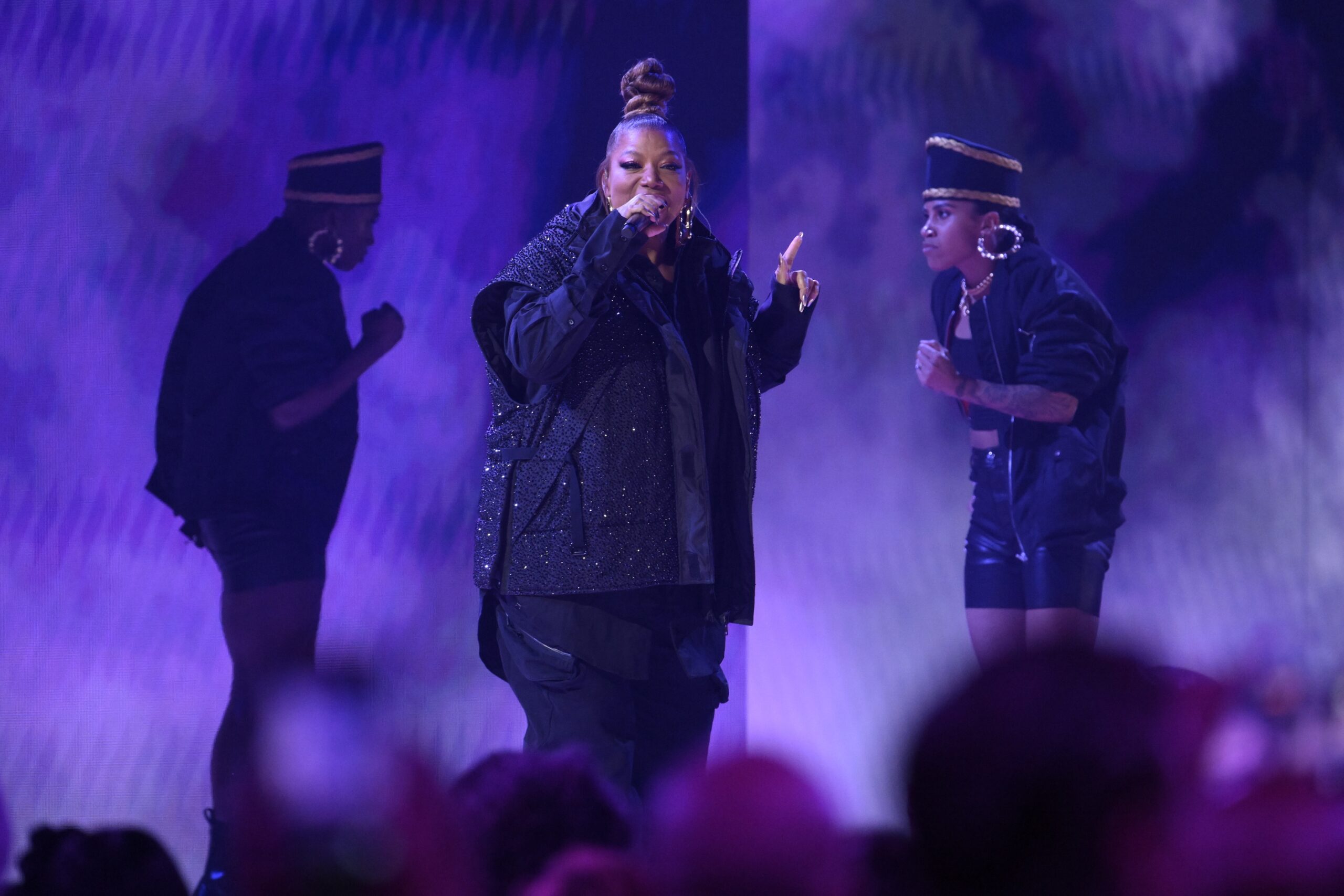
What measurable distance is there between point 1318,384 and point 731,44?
80.5 inches

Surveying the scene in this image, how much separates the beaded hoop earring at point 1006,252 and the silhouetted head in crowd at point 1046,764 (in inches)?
138

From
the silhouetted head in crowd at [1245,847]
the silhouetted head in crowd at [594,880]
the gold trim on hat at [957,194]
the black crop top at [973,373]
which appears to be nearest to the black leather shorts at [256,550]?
the black crop top at [973,373]

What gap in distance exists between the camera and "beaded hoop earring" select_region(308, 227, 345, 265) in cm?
336

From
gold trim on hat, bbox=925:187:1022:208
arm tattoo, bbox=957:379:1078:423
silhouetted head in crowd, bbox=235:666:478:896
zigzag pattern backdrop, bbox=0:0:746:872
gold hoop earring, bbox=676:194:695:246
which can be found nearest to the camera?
silhouetted head in crowd, bbox=235:666:478:896

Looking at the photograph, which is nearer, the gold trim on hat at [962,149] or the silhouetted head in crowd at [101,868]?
the silhouetted head in crowd at [101,868]

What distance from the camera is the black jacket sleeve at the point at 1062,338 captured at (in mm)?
3777

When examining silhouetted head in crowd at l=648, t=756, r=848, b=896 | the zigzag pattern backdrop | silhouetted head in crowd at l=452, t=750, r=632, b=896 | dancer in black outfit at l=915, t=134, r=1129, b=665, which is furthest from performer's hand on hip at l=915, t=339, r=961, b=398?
silhouetted head in crowd at l=648, t=756, r=848, b=896

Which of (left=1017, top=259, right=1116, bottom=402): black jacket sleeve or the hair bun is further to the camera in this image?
(left=1017, top=259, right=1116, bottom=402): black jacket sleeve

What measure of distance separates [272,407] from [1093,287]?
7.49 feet

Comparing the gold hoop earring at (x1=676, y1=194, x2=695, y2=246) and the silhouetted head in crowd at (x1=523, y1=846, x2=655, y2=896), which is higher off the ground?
the gold hoop earring at (x1=676, y1=194, x2=695, y2=246)

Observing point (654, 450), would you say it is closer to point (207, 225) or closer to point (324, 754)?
point (207, 225)

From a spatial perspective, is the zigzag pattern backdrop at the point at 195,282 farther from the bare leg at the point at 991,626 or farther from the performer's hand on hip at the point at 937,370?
the bare leg at the point at 991,626

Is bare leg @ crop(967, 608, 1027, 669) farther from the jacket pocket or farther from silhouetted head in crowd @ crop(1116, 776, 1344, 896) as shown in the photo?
silhouetted head in crowd @ crop(1116, 776, 1344, 896)

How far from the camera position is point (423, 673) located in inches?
133
